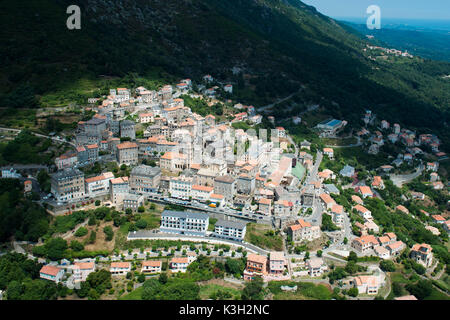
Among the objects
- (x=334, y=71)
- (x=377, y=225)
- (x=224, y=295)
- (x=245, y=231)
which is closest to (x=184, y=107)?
(x=245, y=231)

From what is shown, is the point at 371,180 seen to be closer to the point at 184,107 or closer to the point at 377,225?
the point at 377,225

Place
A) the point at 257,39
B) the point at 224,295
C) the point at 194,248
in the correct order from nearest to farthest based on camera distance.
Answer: the point at 224,295 → the point at 194,248 → the point at 257,39

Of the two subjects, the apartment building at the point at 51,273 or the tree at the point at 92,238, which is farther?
the tree at the point at 92,238

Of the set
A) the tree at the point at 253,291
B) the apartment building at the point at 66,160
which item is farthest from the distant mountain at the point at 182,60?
the tree at the point at 253,291

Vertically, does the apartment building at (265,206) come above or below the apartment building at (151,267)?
above

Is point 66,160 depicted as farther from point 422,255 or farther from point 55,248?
point 422,255

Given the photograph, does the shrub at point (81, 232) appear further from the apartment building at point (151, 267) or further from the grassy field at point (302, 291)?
the grassy field at point (302, 291)

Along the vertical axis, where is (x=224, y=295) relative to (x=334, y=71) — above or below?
below

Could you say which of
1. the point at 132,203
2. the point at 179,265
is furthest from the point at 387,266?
the point at 132,203
